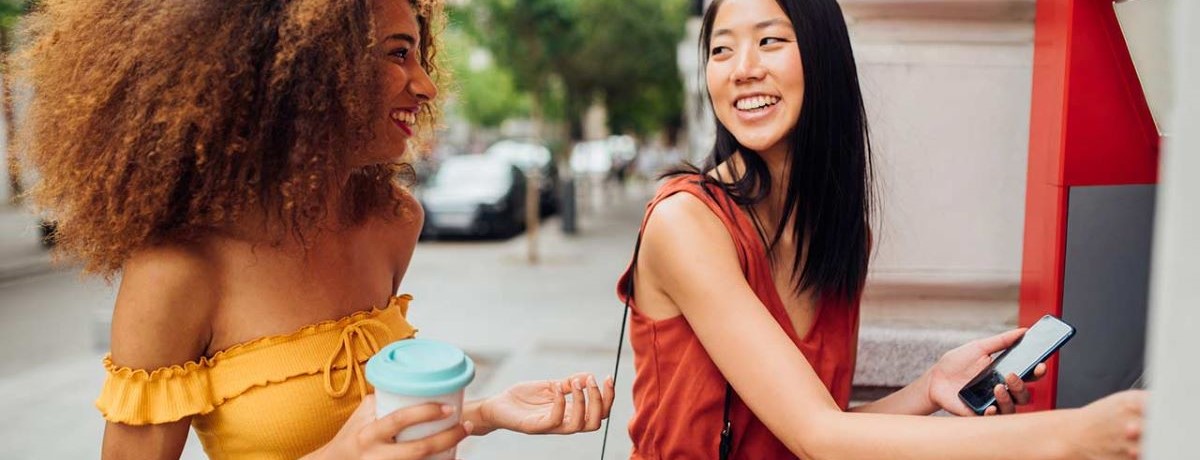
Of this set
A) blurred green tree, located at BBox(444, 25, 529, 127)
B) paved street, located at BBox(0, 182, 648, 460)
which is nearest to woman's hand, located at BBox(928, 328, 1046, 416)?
paved street, located at BBox(0, 182, 648, 460)

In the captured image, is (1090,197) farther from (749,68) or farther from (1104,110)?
(749,68)

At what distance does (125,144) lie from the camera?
1345mm

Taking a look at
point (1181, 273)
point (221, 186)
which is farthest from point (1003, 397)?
point (221, 186)

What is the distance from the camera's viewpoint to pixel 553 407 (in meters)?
1.62

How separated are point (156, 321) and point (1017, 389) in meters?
1.40

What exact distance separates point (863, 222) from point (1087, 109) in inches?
18.0

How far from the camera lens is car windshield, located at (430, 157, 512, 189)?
14695 mm

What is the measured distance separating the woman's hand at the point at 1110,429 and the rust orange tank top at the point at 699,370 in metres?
0.59

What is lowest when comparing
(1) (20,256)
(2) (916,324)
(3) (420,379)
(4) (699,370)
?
(1) (20,256)

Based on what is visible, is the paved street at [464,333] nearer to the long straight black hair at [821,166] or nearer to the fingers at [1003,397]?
the long straight black hair at [821,166]

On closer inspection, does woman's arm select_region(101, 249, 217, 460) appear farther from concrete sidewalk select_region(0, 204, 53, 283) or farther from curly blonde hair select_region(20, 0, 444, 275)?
concrete sidewalk select_region(0, 204, 53, 283)

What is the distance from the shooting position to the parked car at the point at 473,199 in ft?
46.0

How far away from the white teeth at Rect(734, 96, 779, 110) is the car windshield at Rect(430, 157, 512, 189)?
1310cm

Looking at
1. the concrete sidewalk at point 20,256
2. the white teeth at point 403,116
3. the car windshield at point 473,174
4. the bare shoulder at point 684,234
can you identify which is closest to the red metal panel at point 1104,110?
the bare shoulder at point 684,234
